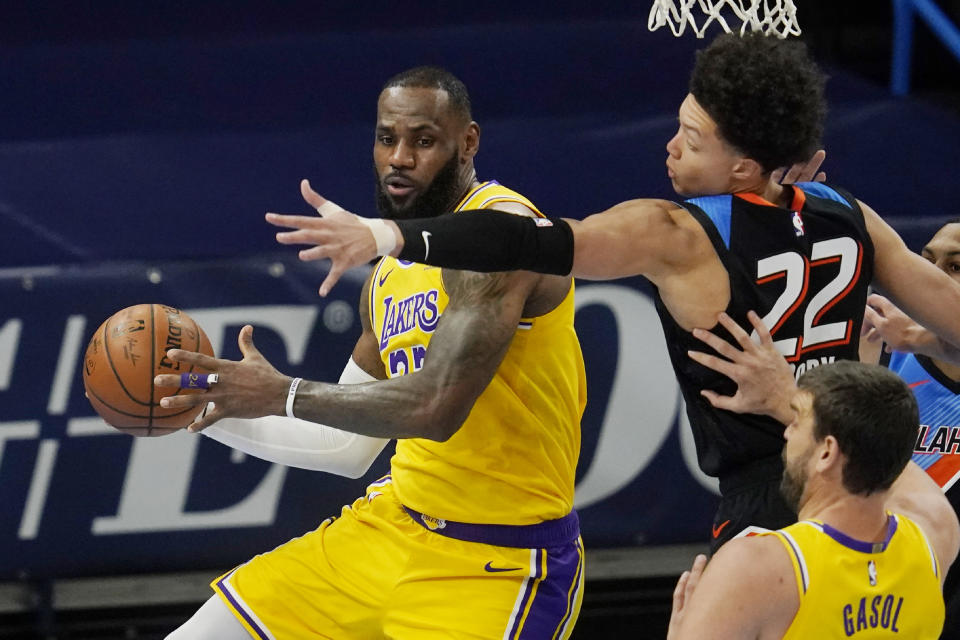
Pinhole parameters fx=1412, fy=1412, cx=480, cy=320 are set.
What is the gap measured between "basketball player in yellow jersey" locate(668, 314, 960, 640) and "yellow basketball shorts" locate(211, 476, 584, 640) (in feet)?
3.49

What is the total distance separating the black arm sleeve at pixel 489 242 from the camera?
10.5ft

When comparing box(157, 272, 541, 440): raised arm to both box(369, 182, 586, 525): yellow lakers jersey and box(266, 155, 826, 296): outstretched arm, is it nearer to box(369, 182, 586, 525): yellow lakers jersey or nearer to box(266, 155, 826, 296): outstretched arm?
box(369, 182, 586, 525): yellow lakers jersey

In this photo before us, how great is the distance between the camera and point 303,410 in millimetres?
3807

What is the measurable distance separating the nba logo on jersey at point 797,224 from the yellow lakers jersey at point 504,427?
0.86 meters

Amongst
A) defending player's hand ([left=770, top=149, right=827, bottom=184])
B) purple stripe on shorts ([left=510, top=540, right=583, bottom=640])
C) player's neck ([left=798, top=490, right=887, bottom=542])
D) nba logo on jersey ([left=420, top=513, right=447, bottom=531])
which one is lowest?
purple stripe on shorts ([left=510, top=540, right=583, bottom=640])

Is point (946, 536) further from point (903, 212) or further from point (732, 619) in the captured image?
point (903, 212)

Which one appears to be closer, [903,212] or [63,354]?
[63,354]

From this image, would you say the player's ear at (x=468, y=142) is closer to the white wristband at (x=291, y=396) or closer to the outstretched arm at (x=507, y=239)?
the white wristband at (x=291, y=396)

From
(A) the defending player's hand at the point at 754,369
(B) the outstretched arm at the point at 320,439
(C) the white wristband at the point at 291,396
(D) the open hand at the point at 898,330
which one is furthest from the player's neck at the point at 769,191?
(B) the outstretched arm at the point at 320,439

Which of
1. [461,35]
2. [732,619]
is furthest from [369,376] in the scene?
[461,35]

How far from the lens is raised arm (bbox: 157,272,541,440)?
148 inches

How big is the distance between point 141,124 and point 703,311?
17.0 ft

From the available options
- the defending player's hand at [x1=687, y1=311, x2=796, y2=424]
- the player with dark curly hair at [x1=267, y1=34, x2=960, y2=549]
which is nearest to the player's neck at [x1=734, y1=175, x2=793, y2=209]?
the player with dark curly hair at [x1=267, y1=34, x2=960, y2=549]

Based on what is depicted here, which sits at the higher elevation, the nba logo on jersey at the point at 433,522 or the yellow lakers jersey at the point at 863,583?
the yellow lakers jersey at the point at 863,583
